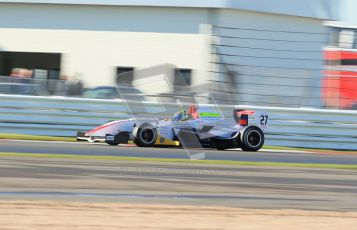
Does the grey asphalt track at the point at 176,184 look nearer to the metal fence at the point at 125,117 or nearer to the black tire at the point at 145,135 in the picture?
the black tire at the point at 145,135

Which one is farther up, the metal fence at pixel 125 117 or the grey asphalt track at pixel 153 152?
the metal fence at pixel 125 117

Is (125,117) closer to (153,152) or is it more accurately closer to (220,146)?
(220,146)

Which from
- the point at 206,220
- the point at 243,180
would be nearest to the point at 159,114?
the point at 243,180

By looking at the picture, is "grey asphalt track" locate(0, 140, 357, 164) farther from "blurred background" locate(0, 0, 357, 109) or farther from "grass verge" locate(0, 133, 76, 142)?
"blurred background" locate(0, 0, 357, 109)

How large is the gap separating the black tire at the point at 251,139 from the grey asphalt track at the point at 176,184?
3.06 metres

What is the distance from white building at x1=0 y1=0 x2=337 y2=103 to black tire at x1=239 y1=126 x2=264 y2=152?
7.68 metres

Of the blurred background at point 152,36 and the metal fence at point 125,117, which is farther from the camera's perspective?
the blurred background at point 152,36

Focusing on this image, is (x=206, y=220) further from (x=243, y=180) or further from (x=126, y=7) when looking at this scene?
(x=126, y=7)

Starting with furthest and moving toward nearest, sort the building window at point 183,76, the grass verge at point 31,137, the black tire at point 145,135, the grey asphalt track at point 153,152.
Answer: the building window at point 183,76
the grass verge at point 31,137
the black tire at point 145,135
the grey asphalt track at point 153,152

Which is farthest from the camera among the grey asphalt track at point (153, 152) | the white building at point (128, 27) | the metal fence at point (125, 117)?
the white building at point (128, 27)

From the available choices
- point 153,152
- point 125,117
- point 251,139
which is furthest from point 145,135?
point 125,117

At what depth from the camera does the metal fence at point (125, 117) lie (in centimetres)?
1600

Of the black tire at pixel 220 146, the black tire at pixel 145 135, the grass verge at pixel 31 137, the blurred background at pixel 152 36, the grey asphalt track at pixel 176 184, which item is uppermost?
the blurred background at pixel 152 36

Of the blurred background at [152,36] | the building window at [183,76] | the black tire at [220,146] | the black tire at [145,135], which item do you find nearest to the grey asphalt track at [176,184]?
the black tire at [145,135]
